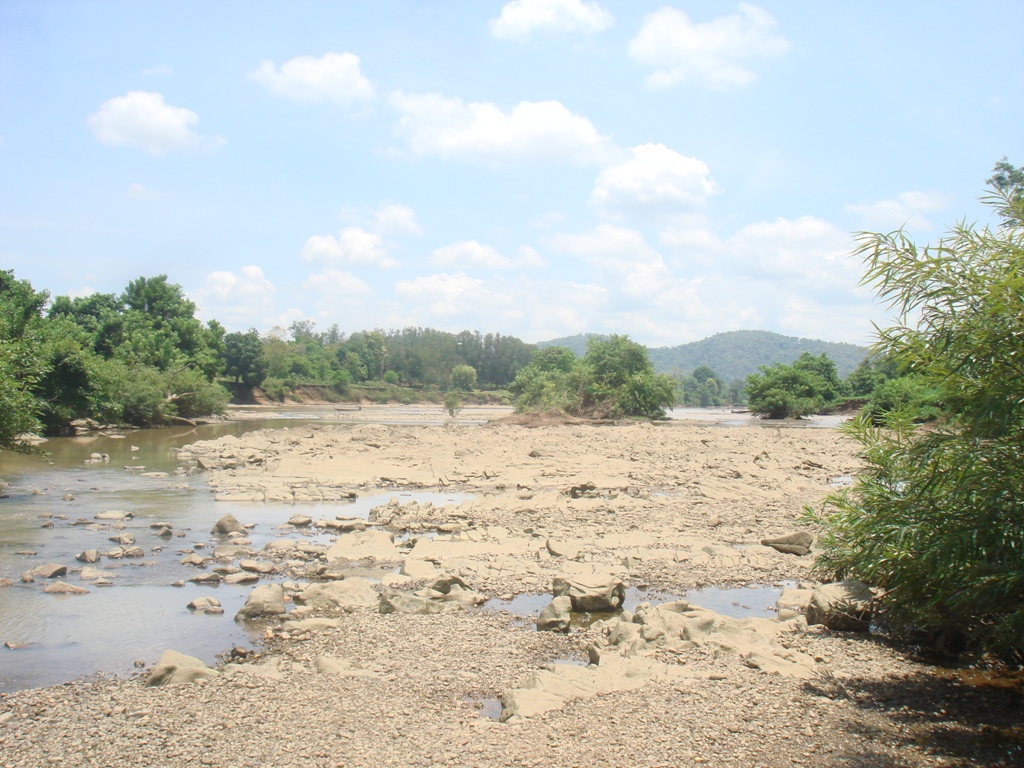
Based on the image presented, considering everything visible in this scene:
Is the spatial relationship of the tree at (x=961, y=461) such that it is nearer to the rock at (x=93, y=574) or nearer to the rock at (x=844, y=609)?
the rock at (x=844, y=609)

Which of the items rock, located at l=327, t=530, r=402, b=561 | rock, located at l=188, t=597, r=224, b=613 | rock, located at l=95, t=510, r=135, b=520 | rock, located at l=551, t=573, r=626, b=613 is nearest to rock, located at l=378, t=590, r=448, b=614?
rock, located at l=551, t=573, r=626, b=613

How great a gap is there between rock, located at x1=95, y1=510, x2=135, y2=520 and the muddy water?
0.56ft

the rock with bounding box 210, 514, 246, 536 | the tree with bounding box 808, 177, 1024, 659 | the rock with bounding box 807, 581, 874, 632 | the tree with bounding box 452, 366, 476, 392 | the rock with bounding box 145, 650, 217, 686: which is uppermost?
the tree with bounding box 452, 366, 476, 392

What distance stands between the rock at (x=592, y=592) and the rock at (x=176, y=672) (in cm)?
451

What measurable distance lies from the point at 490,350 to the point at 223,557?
138m

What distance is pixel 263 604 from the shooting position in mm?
9133

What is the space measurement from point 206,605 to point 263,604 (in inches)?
40.7

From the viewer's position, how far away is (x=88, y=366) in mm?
35000

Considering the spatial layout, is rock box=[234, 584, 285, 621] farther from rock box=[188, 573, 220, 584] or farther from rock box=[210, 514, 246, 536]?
rock box=[210, 514, 246, 536]

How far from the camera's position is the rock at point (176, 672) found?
6.71 m

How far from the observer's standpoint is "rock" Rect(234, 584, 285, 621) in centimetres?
908

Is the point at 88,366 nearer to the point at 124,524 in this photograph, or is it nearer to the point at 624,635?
the point at 124,524

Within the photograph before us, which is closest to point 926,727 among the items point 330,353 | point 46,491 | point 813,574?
point 813,574

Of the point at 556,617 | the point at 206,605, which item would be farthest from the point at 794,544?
the point at 206,605
